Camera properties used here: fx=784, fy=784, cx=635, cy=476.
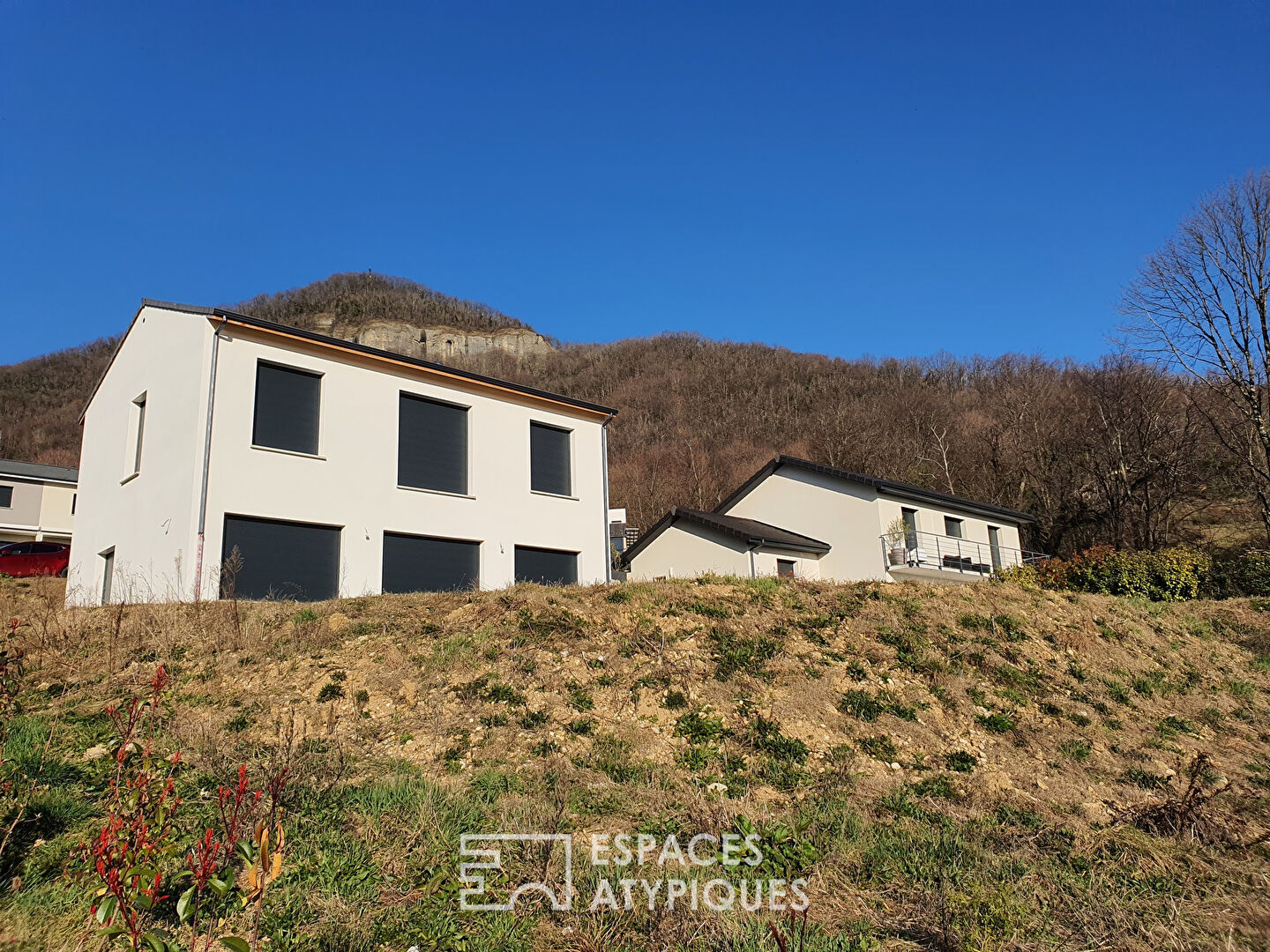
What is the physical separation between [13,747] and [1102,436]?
38795mm

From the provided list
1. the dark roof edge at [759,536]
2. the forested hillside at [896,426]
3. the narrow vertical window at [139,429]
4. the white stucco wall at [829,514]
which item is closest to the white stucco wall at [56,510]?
the forested hillside at [896,426]

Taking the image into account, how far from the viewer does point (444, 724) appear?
807 centimetres

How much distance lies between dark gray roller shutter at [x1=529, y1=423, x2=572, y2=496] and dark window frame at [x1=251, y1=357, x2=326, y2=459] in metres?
5.41

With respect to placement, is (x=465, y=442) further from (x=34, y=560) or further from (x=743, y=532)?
(x=34, y=560)

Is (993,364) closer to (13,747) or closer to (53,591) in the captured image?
(53,591)

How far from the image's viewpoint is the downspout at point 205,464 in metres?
13.8

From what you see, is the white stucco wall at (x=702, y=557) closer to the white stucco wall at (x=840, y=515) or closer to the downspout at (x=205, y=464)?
the white stucco wall at (x=840, y=515)

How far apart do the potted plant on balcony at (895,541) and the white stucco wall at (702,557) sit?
2.90 metres

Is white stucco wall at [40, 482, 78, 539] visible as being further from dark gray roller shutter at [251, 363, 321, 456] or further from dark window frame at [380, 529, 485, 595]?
dark window frame at [380, 529, 485, 595]

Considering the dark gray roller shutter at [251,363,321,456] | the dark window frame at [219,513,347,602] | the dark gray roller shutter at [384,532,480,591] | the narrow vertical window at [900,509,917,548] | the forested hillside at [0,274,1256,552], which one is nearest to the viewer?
the dark window frame at [219,513,347,602]

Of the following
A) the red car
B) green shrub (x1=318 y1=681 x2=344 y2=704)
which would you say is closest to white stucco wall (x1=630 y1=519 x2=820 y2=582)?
green shrub (x1=318 y1=681 x2=344 y2=704)

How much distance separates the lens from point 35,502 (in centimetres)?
3609

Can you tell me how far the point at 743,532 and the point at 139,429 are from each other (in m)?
17.4

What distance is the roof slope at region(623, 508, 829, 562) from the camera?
26.6 m
